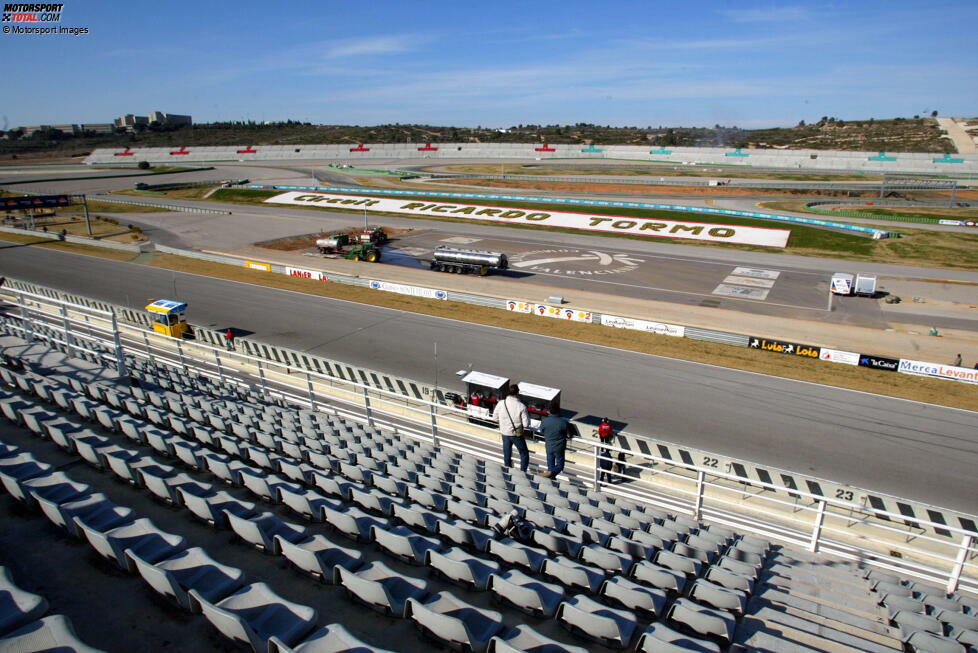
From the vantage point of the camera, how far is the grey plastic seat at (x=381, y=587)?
559 centimetres

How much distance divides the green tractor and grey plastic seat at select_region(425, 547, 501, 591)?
4248 centimetres

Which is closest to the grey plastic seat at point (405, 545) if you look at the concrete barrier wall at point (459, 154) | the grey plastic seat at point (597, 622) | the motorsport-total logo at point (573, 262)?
the grey plastic seat at point (597, 622)

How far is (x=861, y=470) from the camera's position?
17.9 m

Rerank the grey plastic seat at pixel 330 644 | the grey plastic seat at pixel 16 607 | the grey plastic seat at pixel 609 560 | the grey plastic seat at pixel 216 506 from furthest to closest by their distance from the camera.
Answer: the grey plastic seat at pixel 216 506, the grey plastic seat at pixel 609 560, the grey plastic seat at pixel 16 607, the grey plastic seat at pixel 330 644

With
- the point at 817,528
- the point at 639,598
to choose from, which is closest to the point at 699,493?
the point at 817,528

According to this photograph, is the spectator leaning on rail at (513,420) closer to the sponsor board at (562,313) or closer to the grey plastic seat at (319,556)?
the grey plastic seat at (319,556)

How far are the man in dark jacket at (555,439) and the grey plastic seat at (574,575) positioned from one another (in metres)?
5.11

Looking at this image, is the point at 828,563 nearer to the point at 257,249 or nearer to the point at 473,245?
the point at 473,245

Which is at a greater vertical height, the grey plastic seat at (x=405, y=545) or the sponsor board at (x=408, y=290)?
the grey plastic seat at (x=405, y=545)

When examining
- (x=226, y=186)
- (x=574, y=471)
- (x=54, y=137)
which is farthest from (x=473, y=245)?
(x=54, y=137)

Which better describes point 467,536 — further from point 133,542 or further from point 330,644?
point 133,542

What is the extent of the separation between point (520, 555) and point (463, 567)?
0.93 meters

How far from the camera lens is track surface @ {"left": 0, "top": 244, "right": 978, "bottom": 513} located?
18.3m

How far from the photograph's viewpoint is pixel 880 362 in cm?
2541
